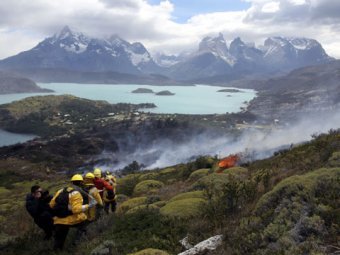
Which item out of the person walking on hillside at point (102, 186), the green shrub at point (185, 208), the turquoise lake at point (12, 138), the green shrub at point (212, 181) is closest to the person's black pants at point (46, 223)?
the person walking on hillside at point (102, 186)

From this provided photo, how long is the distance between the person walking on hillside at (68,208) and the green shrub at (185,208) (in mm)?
2524

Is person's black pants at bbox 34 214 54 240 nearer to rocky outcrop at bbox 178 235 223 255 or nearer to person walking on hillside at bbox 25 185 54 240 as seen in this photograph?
person walking on hillside at bbox 25 185 54 240

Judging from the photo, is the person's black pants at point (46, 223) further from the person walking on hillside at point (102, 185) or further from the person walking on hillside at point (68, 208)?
the person walking on hillside at point (102, 185)

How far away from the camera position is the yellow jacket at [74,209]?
1052cm

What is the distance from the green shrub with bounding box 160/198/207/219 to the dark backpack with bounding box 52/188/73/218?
3.03 metres

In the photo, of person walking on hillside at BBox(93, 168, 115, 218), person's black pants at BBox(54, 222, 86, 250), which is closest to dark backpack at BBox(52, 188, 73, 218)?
person's black pants at BBox(54, 222, 86, 250)

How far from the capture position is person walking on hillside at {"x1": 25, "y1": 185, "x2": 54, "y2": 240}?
12.0 metres

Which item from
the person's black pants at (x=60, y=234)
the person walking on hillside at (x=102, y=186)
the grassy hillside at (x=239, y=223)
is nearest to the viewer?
the grassy hillside at (x=239, y=223)

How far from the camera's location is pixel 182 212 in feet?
38.9

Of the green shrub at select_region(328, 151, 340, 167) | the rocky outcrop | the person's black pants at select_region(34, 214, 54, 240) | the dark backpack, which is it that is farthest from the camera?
the green shrub at select_region(328, 151, 340, 167)

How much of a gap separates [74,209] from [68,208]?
0.20 m

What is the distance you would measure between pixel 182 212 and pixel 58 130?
191873 mm

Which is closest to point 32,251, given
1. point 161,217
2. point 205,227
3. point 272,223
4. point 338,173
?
point 161,217

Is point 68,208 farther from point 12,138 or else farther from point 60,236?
point 12,138
